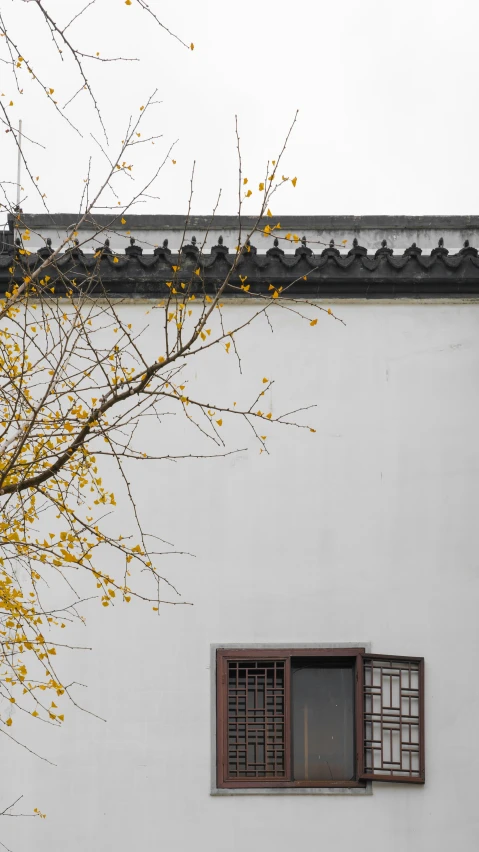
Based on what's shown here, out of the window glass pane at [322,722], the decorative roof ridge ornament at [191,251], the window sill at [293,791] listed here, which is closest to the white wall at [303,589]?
the window sill at [293,791]

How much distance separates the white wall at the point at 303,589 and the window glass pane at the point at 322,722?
0.19 m

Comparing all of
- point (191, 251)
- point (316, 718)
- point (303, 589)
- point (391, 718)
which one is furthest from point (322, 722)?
point (191, 251)

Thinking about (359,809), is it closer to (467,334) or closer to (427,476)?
(427,476)

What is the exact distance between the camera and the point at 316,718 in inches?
244

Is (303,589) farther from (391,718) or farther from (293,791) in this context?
(293,791)

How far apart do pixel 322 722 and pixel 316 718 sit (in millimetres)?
44

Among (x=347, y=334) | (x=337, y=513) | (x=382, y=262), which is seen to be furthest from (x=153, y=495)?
(x=382, y=262)

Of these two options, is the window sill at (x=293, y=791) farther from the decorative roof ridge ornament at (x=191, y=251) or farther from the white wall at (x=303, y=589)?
the decorative roof ridge ornament at (x=191, y=251)

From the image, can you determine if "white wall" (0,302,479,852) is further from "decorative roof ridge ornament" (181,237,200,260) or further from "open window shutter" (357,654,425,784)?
"decorative roof ridge ornament" (181,237,200,260)

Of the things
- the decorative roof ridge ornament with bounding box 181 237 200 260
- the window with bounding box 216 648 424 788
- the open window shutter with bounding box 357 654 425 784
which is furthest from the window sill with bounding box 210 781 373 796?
the decorative roof ridge ornament with bounding box 181 237 200 260

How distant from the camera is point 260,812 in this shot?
19.7 ft

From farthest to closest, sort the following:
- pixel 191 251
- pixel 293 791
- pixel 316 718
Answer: pixel 191 251 → pixel 316 718 → pixel 293 791

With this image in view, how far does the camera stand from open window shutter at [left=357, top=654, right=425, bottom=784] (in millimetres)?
6020

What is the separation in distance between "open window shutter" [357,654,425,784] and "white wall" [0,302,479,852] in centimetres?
9
